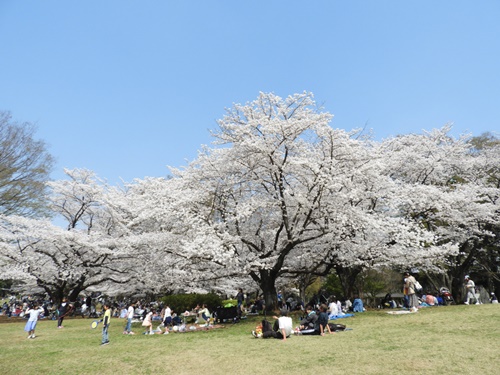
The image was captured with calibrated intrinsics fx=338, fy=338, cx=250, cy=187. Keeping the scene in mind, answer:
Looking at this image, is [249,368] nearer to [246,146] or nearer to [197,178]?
[246,146]

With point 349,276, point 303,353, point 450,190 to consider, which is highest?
point 450,190

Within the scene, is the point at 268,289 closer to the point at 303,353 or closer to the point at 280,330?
the point at 280,330

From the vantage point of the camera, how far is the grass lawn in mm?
6363

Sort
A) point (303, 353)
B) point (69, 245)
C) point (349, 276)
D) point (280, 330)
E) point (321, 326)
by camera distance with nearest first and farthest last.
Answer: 1. point (303, 353)
2. point (280, 330)
3. point (321, 326)
4. point (349, 276)
5. point (69, 245)

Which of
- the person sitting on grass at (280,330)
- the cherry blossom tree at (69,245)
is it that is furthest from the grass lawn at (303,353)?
the cherry blossom tree at (69,245)

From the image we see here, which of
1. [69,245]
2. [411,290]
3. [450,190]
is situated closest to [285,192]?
[411,290]

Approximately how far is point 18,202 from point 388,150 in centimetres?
2586

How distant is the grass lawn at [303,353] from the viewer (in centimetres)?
636

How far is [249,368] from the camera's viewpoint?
A: 22.3ft

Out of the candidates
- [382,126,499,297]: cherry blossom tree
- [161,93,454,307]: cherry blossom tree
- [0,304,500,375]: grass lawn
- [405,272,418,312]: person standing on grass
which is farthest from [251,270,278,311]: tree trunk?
[382,126,499,297]: cherry blossom tree

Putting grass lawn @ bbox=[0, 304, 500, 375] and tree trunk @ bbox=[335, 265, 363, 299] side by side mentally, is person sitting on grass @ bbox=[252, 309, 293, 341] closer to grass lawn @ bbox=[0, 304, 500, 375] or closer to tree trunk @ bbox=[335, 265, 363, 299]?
grass lawn @ bbox=[0, 304, 500, 375]

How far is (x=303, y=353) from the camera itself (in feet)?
25.4

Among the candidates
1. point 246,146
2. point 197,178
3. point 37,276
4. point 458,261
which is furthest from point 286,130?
point 37,276

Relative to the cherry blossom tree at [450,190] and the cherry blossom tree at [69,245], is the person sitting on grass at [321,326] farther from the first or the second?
the cherry blossom tree at [69,245]
